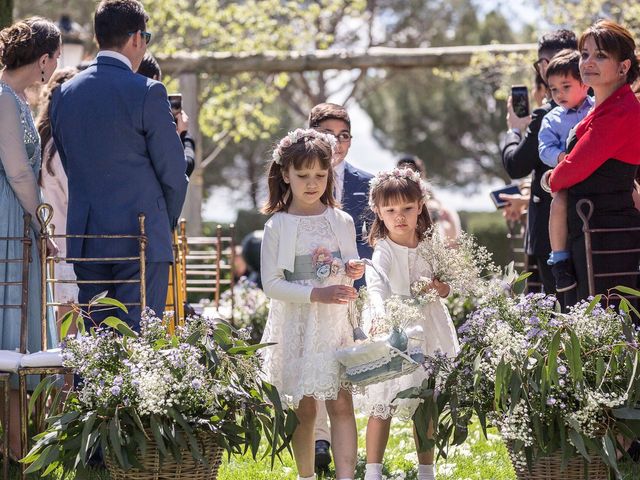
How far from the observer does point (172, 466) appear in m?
3.88

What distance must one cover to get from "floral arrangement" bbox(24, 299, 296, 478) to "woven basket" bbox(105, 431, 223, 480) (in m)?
0.03

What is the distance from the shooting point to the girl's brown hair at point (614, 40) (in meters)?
4.92

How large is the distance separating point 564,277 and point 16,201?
2.52 meters

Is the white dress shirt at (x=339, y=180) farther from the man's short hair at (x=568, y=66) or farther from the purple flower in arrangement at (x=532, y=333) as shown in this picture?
the purple flower in arrangement at (x=532, y=333)

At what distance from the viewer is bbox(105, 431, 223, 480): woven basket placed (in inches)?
151

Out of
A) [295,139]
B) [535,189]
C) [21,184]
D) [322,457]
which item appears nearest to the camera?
[295,139]

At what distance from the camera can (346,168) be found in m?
5.55

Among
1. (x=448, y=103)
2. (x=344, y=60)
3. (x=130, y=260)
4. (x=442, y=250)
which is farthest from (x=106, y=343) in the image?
(x=448, y=103)

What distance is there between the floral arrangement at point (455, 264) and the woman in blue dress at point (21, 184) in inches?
66.3

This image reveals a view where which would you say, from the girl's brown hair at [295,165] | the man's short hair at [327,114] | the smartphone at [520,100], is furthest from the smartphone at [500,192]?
the girl's brown hair at [295,165]

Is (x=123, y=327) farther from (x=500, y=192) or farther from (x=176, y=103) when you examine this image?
(x=500, y=192)

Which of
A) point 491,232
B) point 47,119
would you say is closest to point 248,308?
point 47,119

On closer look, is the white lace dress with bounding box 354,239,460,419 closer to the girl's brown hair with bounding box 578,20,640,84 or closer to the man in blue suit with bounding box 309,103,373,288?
the man in blue suit with bounding box 309,103,373,288

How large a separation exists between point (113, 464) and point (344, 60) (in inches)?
394
